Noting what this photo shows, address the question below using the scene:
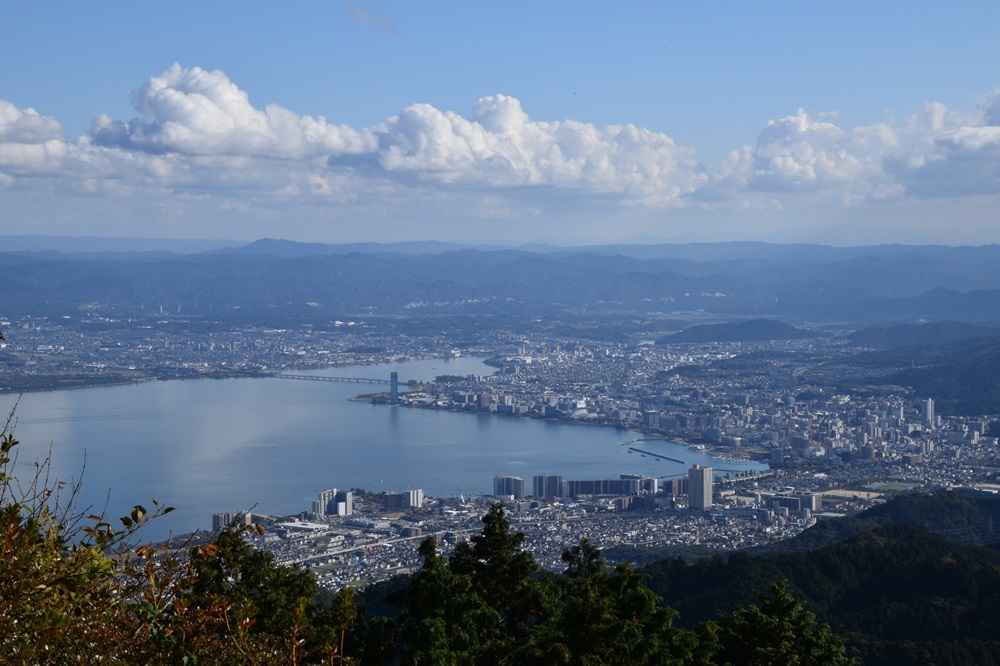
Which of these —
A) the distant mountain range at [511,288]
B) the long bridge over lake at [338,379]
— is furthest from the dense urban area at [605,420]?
the distant mountain range at [511,288]

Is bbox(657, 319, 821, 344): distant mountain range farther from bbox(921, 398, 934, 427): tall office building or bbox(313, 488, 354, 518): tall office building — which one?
bbox(313, 488, 354, 518): tall office building

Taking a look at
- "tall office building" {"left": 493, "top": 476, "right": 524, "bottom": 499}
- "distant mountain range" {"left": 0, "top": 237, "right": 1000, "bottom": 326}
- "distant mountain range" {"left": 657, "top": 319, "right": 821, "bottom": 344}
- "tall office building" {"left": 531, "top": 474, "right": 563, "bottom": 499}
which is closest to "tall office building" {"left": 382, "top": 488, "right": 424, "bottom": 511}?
"tall office building" {"left": 493, "top": 476, "right": 524, "bottom": 499}

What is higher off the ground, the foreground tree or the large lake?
the foreground tree

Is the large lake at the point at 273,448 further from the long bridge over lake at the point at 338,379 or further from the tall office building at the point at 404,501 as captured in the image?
the long bridge over lake at the point at 338,379

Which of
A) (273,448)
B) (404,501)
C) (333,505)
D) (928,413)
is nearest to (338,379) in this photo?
(273,448)

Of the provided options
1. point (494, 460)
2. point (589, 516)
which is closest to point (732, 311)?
point (494, 460)

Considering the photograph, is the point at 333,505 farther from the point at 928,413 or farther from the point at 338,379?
the point at 338,379

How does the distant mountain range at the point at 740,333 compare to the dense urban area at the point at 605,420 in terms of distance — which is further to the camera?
the distant mountain range at the point at 740,333
